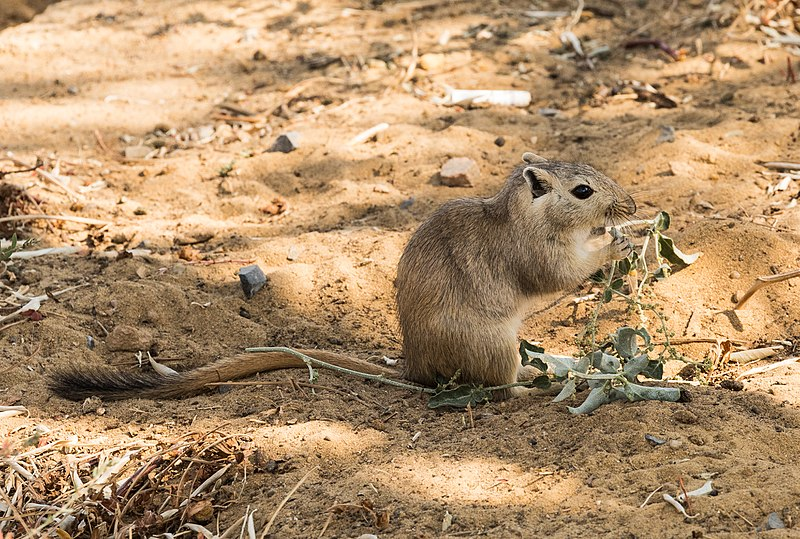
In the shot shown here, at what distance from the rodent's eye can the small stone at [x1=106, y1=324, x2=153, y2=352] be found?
Answer: 199 cm

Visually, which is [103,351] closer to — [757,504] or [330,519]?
[330,519]

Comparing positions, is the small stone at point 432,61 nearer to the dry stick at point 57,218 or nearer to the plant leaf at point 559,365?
the dry stick at point 57,218

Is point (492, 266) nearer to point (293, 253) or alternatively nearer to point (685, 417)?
point (685, 417)

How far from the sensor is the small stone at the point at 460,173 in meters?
5.29

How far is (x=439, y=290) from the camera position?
3660 mm

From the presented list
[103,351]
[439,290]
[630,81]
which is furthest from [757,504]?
[630,81]

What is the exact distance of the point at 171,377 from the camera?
371 cm

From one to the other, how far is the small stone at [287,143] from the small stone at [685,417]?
348cm

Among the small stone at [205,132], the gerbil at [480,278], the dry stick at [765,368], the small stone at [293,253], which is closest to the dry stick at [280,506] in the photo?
the gerbil at [480,278]

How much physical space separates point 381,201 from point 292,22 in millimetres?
3123

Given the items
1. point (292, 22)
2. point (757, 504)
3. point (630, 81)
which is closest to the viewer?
point (757, 504)

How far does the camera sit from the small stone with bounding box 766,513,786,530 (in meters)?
2.43

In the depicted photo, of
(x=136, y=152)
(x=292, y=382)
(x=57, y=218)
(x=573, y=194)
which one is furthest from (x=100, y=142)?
(x=573, y=194)

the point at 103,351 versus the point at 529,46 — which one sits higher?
the point at 529,46
